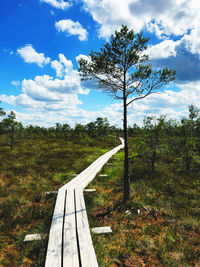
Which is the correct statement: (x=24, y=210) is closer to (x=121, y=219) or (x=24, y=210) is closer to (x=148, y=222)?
(x=121, y=219)

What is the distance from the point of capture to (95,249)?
15.3 ft

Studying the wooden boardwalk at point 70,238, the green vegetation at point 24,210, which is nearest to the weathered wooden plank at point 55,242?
the wooden boardwalk at point 70,238

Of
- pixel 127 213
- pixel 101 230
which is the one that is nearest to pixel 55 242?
pixel 101 230

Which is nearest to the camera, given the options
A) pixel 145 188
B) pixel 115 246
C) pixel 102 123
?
pixel 115 246

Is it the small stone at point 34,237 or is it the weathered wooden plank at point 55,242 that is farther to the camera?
the small stone at point 34,237

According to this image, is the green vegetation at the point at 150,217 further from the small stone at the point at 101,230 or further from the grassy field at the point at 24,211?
the grassy field at the point at 24,211

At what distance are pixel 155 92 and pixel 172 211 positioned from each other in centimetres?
639

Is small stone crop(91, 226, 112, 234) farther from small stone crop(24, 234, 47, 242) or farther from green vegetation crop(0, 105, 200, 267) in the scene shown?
small stone crop(24, 234, 47, 242)

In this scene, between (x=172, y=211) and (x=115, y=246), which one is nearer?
(x=115, y=246)

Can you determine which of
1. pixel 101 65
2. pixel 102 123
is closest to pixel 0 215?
pixel 101 65

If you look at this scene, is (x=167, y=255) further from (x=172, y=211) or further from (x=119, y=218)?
(x=172, y=211)

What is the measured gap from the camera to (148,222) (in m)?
6.57

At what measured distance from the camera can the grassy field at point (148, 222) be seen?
4.63 meters

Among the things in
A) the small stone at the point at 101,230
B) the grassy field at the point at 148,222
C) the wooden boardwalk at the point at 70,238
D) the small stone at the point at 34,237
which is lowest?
the grassy field at the point at 148,222
